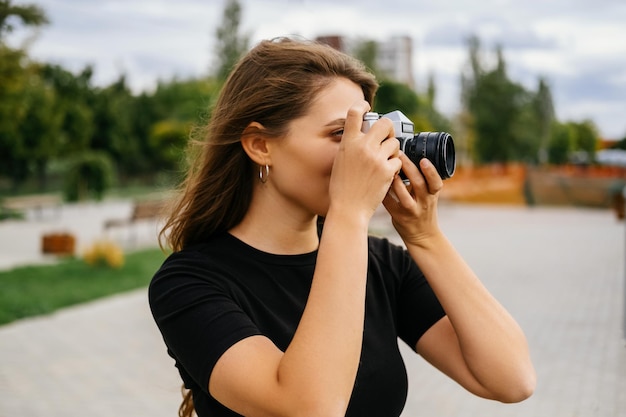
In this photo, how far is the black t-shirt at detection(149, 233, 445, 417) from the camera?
137cm

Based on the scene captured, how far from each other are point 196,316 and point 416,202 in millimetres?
521

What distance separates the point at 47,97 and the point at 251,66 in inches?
1121

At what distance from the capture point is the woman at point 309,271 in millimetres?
1299

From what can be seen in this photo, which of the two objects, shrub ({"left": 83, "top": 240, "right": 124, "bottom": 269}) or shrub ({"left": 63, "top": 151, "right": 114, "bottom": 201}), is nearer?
shrub ({"left": 83, "top": 240, "right": 124, "bottom": 269})

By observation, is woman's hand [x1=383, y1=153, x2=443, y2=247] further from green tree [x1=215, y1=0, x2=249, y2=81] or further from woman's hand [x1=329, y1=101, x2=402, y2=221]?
green tree [x1=215, y1=0, x2=249, y2=81]

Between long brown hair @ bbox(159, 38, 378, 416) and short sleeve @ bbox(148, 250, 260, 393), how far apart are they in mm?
190

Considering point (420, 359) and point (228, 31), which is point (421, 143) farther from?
point (228, 31)

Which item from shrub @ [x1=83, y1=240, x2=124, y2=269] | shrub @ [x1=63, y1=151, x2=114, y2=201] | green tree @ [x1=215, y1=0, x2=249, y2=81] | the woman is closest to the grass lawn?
shrub @ [x1=83, y1=240, x2=124, y2=269]

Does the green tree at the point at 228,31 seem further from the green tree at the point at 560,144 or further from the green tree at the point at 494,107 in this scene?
the green tree at the point at 560,144

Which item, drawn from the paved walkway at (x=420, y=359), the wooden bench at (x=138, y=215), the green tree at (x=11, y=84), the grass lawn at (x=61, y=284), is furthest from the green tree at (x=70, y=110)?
the paved walkway at (x=420, y=359)

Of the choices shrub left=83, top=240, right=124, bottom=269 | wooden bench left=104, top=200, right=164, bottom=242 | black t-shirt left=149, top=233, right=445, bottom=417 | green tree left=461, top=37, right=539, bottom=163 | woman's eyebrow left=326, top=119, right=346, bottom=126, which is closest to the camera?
black t-shirt left=149, top=233, right=445, bottom=417

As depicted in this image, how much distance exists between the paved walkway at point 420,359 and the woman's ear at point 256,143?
8.51ft

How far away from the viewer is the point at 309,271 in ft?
5.31

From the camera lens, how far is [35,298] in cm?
786
